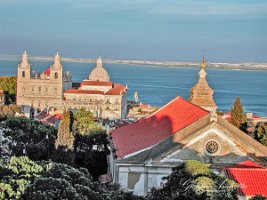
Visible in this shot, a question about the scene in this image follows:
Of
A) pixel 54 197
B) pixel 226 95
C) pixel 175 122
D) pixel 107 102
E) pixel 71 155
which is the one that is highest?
pixel 226 95

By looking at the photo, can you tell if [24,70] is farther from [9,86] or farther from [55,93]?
[9,86]

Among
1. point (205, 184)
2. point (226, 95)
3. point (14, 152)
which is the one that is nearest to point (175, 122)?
point (14, 152)

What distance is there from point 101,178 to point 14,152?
156 inches

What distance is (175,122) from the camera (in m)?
25.2

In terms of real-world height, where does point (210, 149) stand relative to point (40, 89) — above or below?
below

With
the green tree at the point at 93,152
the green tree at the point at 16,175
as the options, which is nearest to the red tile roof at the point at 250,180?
the green tree at the point at 16,175

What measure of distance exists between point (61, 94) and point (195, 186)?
76214 mm

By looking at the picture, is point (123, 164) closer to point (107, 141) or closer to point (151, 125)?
point (151, 125)

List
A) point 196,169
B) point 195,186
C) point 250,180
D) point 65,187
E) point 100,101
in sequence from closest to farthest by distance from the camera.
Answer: point 65,187, point 195,186, point 196,169, point 250,180, point 100,101

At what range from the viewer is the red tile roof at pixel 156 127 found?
916 inches

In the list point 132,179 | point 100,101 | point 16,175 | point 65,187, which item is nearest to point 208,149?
point 132,179

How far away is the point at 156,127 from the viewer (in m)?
27.0

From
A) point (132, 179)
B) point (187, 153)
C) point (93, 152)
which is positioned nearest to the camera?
point (187, 153)

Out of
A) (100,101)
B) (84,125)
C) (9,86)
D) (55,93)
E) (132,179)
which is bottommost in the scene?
(132,179)
